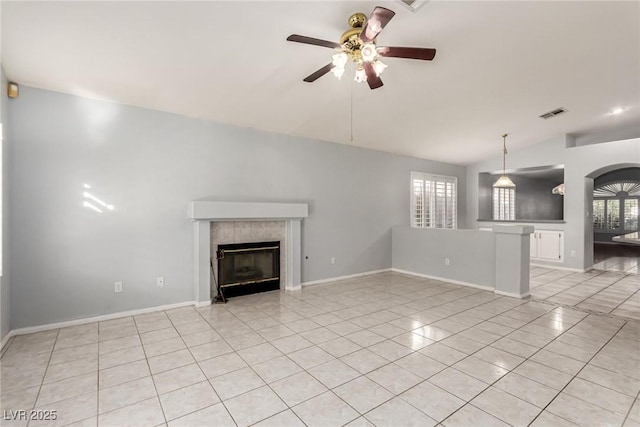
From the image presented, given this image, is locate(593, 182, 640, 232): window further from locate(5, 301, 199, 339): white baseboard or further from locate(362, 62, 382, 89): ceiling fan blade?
locate(5, 301, 199, 339): white baseboard

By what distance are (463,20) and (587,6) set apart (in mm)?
1128

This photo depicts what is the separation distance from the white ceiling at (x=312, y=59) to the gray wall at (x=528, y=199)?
3.47 m

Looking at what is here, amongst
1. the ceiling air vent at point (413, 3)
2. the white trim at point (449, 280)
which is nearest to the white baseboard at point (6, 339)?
the ceiling air vent at point (413, 3)

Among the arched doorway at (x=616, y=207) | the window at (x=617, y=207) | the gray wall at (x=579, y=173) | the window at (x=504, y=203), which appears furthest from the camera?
the window at (x=617, y=207)

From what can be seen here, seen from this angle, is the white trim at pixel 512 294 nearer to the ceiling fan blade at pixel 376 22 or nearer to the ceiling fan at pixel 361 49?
the ceiling fan at pixel 361 49

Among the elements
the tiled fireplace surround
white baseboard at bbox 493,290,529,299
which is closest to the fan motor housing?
the tiled fireplace surround

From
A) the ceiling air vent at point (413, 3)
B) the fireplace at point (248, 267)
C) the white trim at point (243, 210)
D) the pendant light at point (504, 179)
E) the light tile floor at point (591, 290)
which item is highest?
the ceiling air vent at point (413, 3)

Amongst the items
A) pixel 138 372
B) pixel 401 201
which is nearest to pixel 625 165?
pixel 401 201

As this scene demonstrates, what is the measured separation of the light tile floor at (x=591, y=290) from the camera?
4188 mm

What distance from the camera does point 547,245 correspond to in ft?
22.7

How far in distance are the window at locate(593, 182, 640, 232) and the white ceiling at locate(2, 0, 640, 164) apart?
Result: 28.4 ft

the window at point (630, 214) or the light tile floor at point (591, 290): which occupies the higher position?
the window at point (630, 214)

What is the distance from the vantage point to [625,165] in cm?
595

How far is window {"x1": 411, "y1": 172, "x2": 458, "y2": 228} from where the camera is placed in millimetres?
7172
